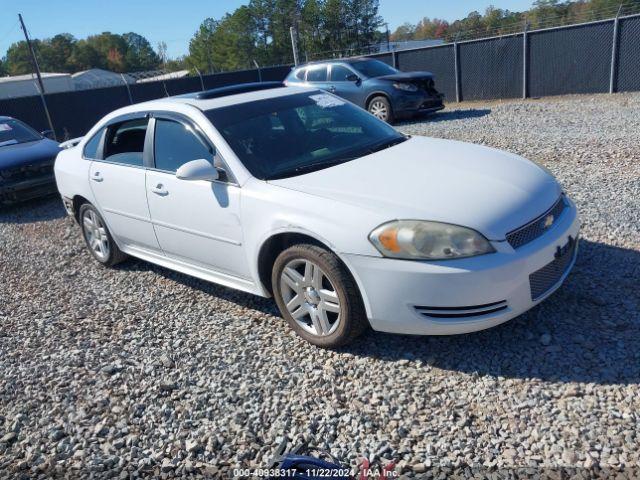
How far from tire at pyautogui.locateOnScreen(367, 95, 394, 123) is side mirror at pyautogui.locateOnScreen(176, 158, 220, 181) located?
386 inches

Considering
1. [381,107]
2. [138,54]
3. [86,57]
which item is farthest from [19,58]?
[381,107]

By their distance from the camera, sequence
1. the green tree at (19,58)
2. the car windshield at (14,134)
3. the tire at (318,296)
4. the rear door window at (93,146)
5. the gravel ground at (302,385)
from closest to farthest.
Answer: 1. the gravel ground at (302,385)
2. the tire at (318,296)
3. the rear door window at (93,146)
4. the car windshield at (14,134)
5. the green tree at (19,58)

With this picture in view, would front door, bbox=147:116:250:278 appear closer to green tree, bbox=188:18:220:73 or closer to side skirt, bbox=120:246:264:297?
side skirt, bbox=120:246:264:297

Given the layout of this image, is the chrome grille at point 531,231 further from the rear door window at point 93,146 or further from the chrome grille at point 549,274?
the rear door window at point 93,146

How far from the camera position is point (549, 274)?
10.7 ft

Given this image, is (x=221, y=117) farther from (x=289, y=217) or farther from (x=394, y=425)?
(x=394, y=425)

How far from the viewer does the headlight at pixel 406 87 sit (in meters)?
13.1

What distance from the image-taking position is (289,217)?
11.3 feet

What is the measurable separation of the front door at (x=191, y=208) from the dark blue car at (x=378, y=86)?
937 centimetres

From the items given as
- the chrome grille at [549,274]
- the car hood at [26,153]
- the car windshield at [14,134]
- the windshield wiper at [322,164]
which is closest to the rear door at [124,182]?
the windshield wiper at [322,164]

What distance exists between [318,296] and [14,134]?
8586 mm

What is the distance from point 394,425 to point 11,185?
25.8 ft

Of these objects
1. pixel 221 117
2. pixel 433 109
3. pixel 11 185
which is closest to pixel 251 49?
pixel 433 109

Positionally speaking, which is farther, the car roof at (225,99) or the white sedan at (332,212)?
the car roof at (225,99)
